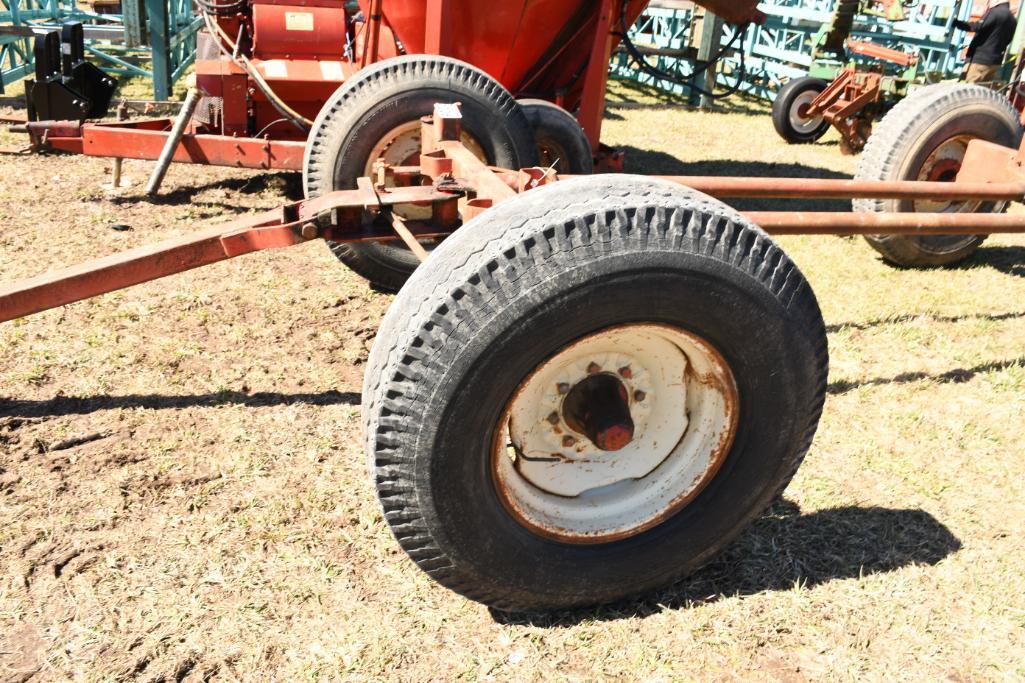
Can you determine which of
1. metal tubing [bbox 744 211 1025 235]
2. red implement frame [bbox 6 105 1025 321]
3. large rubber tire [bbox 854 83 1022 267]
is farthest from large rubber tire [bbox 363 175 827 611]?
large rubber tire [bbox 854 83 1022 267]

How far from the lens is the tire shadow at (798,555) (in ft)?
8.00

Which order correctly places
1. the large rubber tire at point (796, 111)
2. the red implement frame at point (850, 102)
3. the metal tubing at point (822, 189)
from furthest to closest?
the large rubber tire at point (796, 111) → the red implement frame at point (850, 102) → the metal tubing at point (822, 189)

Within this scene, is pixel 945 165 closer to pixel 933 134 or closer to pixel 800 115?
pixel 933 134

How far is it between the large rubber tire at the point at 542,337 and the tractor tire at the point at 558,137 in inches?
118

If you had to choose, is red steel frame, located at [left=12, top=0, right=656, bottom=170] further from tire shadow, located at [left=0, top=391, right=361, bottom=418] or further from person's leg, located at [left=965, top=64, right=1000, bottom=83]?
person's leg, located at [left=965, top=64, right=1000, bottom=83]

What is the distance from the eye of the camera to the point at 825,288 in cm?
489

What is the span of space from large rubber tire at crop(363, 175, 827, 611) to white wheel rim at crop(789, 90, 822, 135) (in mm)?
8049

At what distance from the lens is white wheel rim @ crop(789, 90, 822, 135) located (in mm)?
9445

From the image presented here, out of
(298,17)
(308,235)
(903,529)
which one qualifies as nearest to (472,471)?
(308,235)

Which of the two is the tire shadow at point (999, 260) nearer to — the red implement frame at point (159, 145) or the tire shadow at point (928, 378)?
the tire shadow at point (928, 378)

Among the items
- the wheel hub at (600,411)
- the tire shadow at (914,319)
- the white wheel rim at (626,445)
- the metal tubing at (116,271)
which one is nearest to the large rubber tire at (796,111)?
the tire shadow at (914,319)

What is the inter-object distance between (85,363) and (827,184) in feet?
10.4

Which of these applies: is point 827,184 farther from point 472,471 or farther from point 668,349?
point 472,471

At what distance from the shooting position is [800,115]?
373 inches
